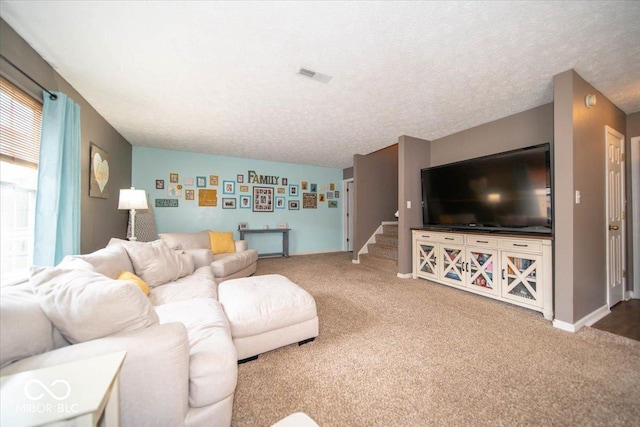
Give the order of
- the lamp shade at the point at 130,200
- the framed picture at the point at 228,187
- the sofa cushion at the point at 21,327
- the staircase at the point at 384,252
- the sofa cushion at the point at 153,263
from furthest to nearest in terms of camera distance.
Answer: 1. the framed picture at the point at 228,187
2. the staircase at the point at 384,252
3. the lamp shade at the point at 130,200
4. the sofa cushion at the point at 153,263
5. the sofa cushion at the point at 21,327

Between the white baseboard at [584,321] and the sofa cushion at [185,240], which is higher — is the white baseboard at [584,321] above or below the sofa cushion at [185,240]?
→ below

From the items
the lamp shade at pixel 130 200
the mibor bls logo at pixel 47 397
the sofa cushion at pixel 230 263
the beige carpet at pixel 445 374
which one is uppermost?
the lamp shade at pixel 130 200

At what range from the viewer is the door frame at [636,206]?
2.75 m

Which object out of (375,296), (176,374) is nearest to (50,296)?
(176,374)

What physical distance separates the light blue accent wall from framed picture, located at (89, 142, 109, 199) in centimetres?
140

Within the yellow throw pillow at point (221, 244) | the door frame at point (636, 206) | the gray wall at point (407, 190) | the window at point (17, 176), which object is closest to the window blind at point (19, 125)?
the window at point (17, 176)

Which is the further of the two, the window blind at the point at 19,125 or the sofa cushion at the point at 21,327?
the window blind at the point at 19,125

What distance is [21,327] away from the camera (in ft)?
2.75

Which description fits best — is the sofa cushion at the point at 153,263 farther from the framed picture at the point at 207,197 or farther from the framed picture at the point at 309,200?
the framed picture at the point at 309,200

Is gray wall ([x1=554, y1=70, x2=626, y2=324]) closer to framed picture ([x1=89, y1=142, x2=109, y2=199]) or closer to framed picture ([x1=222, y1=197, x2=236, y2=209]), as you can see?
framed picture ([x1=89, y1=142, x2=109, y2=199])

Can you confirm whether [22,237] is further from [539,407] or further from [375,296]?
[539,407]

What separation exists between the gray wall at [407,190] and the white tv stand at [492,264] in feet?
0.56

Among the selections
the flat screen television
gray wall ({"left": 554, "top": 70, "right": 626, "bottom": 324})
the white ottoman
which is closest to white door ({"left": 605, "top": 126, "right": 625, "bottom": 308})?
gray wall ({"left": 554, "top": 70, "right": 626, "bottom": 324})

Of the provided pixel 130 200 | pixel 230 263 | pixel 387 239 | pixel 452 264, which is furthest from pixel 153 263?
pixel 387 239
